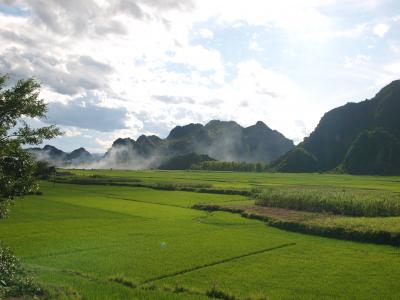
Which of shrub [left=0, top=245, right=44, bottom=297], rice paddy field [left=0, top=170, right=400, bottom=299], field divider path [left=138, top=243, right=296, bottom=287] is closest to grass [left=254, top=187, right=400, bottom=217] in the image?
rice paddy field [left=0, top=170, right=400, bottom=299]

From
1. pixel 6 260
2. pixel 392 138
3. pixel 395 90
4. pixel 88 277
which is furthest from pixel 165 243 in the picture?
pixel 395 90

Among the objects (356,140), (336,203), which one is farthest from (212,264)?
(356,140)

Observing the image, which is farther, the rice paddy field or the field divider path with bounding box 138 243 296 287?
the field divider path with bounding box 138 243 296 287

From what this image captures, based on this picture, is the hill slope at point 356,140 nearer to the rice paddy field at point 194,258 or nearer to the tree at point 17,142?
the rice paddy field at point 194,258

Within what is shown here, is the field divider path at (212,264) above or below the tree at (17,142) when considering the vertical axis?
below

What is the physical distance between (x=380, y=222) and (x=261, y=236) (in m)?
9.35

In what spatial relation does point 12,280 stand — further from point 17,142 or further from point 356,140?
point 356,140

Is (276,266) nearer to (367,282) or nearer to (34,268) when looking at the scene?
(367,282)

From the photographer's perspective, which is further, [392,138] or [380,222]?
[392,138]

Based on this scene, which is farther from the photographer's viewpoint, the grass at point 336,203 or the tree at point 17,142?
the grass at point 336,203

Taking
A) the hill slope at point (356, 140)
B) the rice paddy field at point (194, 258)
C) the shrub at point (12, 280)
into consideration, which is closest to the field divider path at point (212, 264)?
the rice paddy field at point (194, 258)

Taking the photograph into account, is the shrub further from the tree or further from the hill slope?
the hill slope

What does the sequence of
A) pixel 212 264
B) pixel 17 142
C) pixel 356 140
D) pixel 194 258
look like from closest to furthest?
pixel 17 142
pixel 212 264
pixel 194 258
pixel 356 140

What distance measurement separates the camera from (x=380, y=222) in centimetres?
3089
